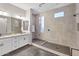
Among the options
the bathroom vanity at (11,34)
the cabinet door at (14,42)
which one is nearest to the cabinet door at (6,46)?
the bathroom vanity at (11,34)

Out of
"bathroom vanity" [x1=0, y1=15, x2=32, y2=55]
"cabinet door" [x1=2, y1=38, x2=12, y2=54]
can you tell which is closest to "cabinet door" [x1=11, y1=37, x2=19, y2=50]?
"bathroom vanity" [x1=0, y1=15, x2=32, y2=55]

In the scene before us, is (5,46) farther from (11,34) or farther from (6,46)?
(11,34)

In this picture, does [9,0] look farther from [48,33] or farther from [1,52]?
[48,33]

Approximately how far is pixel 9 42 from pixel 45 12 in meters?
3.08

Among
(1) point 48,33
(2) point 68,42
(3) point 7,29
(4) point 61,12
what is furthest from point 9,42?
(4) point 61,12

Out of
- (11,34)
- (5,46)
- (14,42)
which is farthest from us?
(11,34)

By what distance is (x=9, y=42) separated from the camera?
8.31 feet

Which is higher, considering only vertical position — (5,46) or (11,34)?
(11,34)

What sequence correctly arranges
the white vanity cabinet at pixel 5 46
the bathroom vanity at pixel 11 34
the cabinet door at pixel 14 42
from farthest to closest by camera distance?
1. the cabinet door at pixel 14 42
2. the bathroom vanity at pixel 11 34
3. the white vanity cabinet at pixel 5 46

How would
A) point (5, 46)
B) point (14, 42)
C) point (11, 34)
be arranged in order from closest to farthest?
point (5, 46) < point (14, 42) < point (11, 34)

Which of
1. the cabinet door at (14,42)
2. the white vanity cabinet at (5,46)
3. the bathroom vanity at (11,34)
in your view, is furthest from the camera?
the cabinet door at (14,42)

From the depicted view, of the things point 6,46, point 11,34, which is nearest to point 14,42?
point 6,46

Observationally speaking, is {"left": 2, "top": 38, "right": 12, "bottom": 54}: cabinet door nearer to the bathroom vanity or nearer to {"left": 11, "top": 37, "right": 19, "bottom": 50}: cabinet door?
the bathroom vanity

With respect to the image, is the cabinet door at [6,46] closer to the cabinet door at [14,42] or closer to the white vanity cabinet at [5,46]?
the white vanity cabinet at [5,46]
